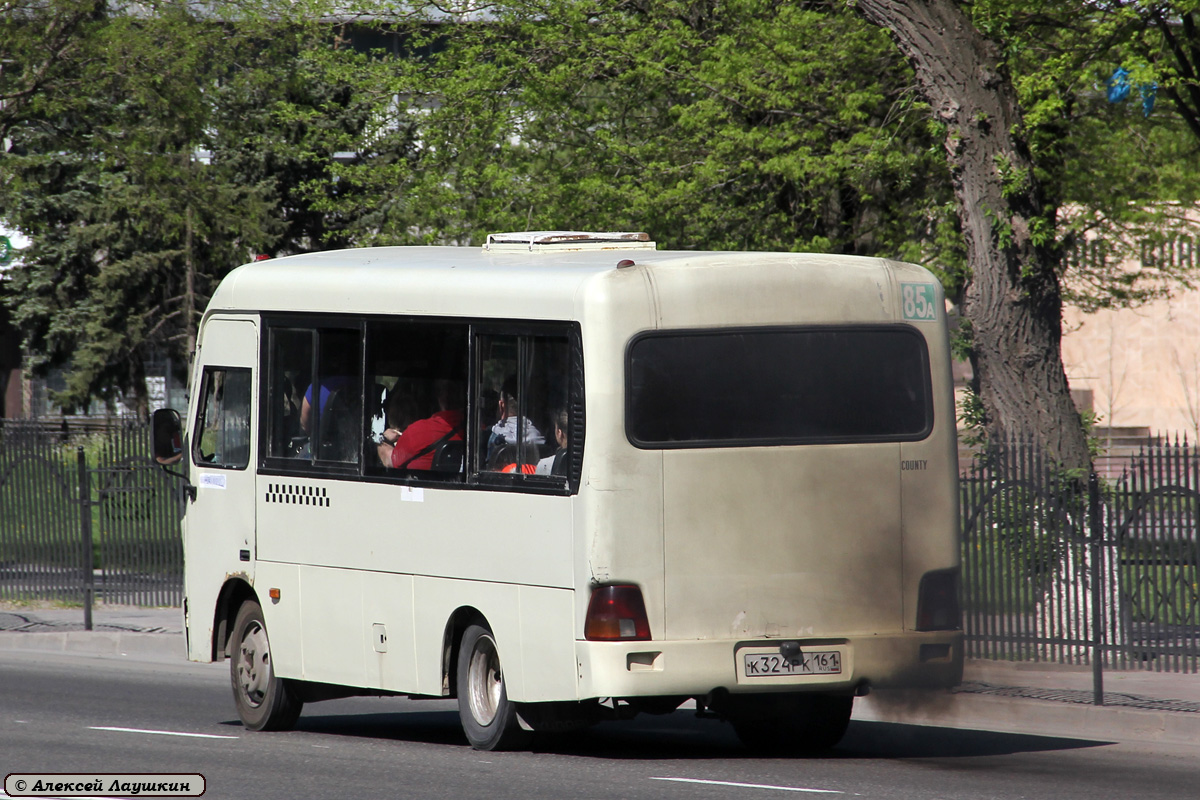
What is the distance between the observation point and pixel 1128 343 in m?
50.8

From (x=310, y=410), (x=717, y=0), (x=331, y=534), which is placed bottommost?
(x=331, y=534)

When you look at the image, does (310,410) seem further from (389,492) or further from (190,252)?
(190,252)

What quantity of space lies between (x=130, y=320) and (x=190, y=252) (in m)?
2.92

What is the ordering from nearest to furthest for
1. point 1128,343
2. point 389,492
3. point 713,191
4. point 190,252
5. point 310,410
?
point 389,492, point 310,410, point 713,191, point 190,252, point 1128,343

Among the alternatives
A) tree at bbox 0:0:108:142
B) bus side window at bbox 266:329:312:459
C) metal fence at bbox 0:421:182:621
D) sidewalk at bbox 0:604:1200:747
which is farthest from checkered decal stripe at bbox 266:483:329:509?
tree at bbox 0:0:108:142

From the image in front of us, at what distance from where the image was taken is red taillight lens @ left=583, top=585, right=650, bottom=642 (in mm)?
8891

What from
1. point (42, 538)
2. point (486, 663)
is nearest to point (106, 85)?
point (42, 538)

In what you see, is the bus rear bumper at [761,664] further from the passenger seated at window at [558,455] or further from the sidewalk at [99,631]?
the sidewalk at [99,631]

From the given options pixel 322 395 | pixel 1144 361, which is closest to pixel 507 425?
pixel 322 395

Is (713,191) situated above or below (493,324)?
above

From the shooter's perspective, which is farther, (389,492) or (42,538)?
(42,538)

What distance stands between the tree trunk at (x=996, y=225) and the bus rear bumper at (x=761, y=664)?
575 cm

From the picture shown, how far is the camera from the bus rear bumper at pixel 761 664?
29.1 feet

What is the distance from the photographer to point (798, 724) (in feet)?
33.6
